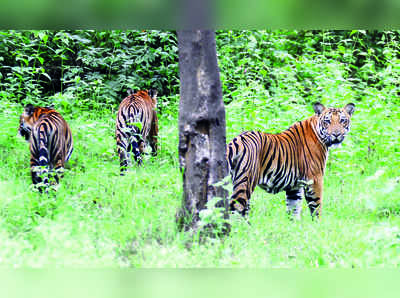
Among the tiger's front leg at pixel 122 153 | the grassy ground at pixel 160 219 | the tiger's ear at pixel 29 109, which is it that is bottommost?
the grassy ground at pixel 160 219

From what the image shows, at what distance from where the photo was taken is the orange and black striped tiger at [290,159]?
5.72m

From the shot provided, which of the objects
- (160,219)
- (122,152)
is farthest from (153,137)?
(160,219)

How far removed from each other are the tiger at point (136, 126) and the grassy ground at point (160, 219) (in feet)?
0.90

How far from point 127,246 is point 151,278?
972mm

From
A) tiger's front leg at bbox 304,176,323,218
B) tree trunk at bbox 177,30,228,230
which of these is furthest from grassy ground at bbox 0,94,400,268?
tree trunk at bbox 177,30,228,230

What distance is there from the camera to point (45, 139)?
6.36 metres

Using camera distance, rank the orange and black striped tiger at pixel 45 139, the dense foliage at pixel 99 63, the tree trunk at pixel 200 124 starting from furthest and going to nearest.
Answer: the dense foliage at pixel 99 63 → the orange and black striped tiger at pixel 45 139 → the tree trunk at pixel 200 124

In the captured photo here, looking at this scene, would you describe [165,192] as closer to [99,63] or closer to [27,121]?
[27,121]

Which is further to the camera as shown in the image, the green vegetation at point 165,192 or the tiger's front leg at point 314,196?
the tiger's front leg at point 314,196

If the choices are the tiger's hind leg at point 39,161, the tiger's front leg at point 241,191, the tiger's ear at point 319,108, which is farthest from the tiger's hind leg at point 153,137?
the tiger's front leg at point 241,191

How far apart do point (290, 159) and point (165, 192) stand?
5.38ft

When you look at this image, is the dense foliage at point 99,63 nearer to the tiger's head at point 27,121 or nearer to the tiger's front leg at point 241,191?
the tiger's head at point 27,121

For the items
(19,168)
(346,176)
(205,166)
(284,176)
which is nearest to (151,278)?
(205,166)

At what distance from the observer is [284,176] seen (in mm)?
6203
